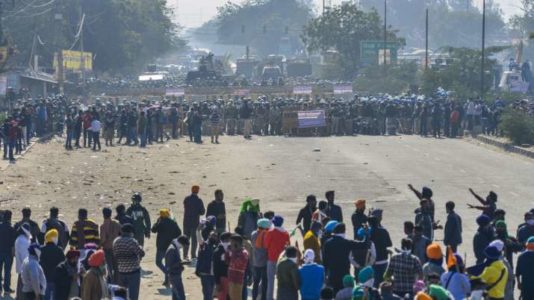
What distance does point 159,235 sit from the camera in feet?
69.3

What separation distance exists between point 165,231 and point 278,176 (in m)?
18.1

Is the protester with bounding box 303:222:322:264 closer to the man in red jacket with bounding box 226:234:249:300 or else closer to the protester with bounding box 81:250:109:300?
the man in red jacket with bounding box 226:234:249:300

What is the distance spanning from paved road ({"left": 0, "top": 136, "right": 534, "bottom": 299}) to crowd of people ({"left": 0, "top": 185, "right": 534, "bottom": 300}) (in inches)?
84.0

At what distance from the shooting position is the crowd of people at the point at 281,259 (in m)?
16.3

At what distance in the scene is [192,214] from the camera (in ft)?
78.1

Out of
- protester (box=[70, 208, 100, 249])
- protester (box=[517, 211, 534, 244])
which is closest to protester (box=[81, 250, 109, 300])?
protester (box=[70, 208, 100, 249])

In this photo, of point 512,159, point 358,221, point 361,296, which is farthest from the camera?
point 512,159

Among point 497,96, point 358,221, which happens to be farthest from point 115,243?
point 497,96

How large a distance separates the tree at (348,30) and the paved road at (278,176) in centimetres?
5308

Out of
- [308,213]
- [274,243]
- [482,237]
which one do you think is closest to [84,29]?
[308,213]

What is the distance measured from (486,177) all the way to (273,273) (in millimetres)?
19807

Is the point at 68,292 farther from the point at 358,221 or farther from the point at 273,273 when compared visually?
the point at 358,221

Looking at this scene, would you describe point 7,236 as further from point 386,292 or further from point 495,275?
point 495,275

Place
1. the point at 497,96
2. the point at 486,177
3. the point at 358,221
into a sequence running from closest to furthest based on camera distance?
the point at 358,221, the point at 486,177, the point at 497,96
